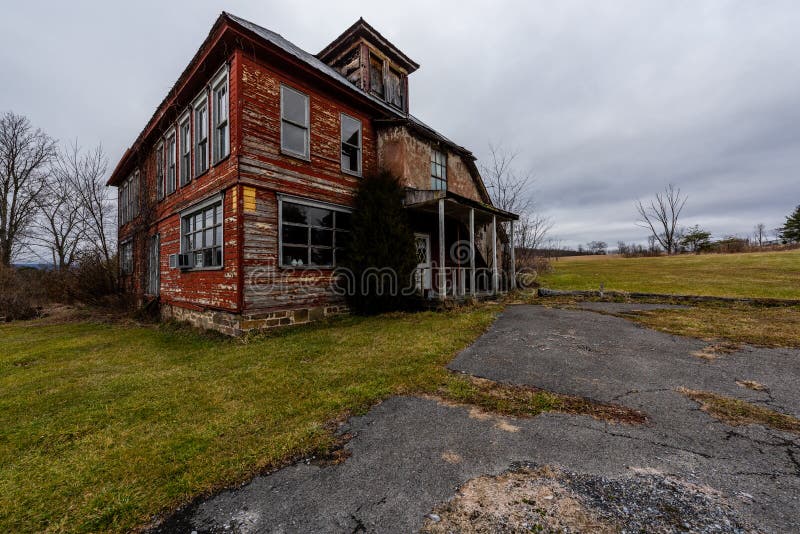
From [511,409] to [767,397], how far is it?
2800 mm

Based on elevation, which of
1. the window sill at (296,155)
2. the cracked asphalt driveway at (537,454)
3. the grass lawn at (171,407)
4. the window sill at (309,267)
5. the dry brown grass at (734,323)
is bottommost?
the grass lawn at (171,407)

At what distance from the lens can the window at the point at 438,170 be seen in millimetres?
11883

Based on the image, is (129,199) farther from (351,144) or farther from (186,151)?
(351,144)

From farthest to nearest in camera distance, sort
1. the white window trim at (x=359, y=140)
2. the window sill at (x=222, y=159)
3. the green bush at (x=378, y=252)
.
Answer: the white window trim at (x=359, y=140) → the green bush at (x=378, y=252) → the window sill at (x=222, y=159)

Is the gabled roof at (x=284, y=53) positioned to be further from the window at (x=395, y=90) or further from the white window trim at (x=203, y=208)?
the white window trim at (x=203, y=208)

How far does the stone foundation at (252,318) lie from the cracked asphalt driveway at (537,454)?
4.97 m

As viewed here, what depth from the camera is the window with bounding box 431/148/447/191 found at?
1188cm

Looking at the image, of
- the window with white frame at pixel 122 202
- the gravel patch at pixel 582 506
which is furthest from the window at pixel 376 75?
the window with white frame at pixel 122 202

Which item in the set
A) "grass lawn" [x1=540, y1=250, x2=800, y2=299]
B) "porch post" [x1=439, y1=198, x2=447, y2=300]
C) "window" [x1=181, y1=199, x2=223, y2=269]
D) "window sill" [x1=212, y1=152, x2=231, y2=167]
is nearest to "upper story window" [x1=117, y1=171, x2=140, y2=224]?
"window" [x1=181, y1=199, x2=223, y2=269]

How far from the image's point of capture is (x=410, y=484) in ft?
6.89

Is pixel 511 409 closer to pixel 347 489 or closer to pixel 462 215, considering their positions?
pixel 347 489

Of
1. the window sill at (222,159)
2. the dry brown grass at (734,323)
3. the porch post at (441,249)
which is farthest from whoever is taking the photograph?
the porch post at (441,249)

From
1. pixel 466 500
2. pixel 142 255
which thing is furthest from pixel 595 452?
pixel 142 255

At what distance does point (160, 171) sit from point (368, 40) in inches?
369
